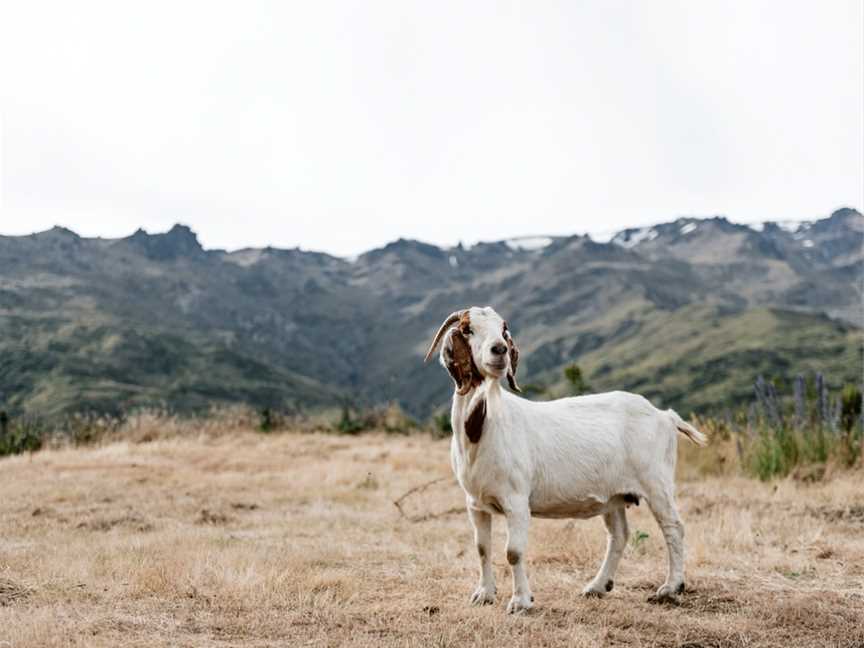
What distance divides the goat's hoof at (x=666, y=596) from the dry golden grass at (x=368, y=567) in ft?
0.41

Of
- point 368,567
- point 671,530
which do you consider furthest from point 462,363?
point 368,567

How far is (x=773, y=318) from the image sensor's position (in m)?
171

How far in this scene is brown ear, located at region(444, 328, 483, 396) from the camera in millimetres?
6035

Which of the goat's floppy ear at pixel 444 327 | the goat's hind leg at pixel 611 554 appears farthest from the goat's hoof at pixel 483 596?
the goat's floppy ear at pixel 444 327

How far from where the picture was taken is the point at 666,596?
21.4 feet

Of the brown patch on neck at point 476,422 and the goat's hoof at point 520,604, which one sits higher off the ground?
the brown patch on neck at point 476,422

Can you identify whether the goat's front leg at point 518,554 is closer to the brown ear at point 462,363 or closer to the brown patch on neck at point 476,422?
the brown patch on neck at point 476,422

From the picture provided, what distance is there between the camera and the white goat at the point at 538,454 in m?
6.03

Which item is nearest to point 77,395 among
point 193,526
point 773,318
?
point 193,526

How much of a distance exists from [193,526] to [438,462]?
7275 millimetres

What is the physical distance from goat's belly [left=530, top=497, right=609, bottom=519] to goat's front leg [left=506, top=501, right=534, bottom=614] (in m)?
0.38

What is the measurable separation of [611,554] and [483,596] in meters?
1.25

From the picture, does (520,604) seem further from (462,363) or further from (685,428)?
(685,428)

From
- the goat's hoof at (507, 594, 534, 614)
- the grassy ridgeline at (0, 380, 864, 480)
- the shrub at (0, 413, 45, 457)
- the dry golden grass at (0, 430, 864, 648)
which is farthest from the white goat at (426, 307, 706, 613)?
the shrub at (0, 413, 45, 457)
